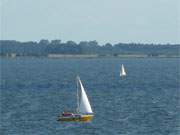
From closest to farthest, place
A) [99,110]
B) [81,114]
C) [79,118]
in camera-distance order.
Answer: [79,118] → [81,114] → [99,110]

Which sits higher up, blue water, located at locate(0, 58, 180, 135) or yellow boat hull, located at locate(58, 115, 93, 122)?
yellow boat hull, located at locate(58, 115, 93, 122)

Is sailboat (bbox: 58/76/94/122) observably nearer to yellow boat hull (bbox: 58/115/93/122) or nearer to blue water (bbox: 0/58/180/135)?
yellow boat hull (bbox: 58/115/93/122)

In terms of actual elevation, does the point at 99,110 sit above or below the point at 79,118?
below

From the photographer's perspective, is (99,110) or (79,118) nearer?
(79,118)

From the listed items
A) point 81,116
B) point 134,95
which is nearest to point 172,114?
point 81,116

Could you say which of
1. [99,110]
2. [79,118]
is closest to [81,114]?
[79,118]

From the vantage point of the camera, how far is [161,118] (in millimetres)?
81875

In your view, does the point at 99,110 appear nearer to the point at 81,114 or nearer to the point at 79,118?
the point at 81,114

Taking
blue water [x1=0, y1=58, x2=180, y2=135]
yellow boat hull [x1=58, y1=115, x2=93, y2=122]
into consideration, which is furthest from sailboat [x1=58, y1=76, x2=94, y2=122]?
blue water [x1=0, y1=58, x2=180, y2=135]

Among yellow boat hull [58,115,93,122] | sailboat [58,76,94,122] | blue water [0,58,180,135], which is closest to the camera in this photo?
blue water [0,58,180,135]

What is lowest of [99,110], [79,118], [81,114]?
[99,110]

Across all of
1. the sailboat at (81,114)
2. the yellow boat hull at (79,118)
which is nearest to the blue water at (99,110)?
the yellow boat hull at (79,118)

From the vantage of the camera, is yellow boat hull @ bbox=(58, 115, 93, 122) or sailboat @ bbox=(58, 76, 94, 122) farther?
sailboat @ bbox=(58, 76, 94, 122)

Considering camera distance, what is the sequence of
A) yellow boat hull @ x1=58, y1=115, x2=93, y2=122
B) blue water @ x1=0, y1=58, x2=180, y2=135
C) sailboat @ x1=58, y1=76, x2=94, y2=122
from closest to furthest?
blue water @ x1=0, y1=58, x2=180, y2=135, yellow boat hull @ x1=58, y1=115, x2=93, y2=122, sailboat @ x1=58, y1=76, x2=94, y2=122
